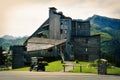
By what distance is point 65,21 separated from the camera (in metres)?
105

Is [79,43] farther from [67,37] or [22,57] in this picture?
[22,57]

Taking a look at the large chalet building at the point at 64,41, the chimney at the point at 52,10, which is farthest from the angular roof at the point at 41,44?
the chimney at the point at 52,10

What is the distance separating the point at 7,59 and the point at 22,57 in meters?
5.73

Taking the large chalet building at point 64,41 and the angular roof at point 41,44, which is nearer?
the large chalet building at point 64,41

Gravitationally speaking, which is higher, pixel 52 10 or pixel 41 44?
pixel 52 10

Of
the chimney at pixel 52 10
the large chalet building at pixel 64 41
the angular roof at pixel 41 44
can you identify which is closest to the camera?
the large chalet building at pixel 64 41

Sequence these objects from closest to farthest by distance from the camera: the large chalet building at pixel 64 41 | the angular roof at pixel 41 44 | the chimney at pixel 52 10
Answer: the large chalet building at pixel 64 41 → the angular roof at pixel 41 44 → the chimney at pixel 52 10

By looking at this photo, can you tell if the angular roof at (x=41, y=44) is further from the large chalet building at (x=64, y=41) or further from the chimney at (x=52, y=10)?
the chimney at (x=52, y=10)

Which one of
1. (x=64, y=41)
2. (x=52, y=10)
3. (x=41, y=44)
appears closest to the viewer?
(x=64, y=41)

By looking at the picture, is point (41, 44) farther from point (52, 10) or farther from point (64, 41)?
point (52, 10)

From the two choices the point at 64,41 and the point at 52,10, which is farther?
the point at 52,10

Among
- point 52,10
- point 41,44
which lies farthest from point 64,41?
point 52,10

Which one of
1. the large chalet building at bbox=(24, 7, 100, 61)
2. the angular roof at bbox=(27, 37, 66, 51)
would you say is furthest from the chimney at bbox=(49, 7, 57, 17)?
the angular roof at bbox=(27, 37, 66, 51)

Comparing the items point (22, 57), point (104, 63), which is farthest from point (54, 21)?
point (104, 63)
